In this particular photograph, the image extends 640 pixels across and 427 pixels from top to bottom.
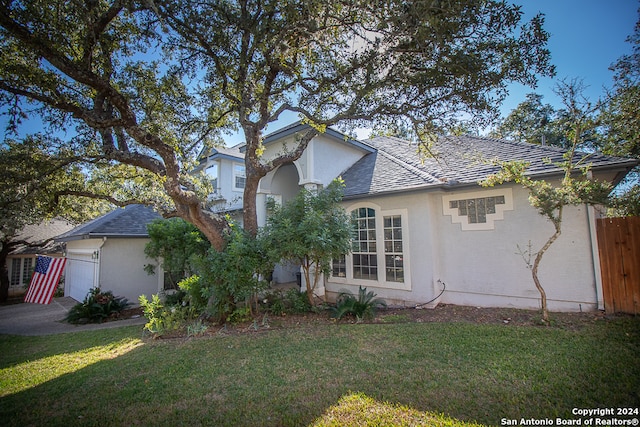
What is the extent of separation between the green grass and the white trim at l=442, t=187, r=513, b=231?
296cm

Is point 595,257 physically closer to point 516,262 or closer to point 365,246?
point 516,262

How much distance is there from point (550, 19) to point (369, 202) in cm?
633

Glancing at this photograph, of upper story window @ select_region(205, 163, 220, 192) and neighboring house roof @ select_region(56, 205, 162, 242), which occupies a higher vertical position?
upper story window @ select_region(205, 163, 220, 192)

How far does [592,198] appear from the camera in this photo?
5516mm

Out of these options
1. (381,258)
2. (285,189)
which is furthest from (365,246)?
(285,189)

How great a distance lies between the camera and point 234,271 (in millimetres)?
7203

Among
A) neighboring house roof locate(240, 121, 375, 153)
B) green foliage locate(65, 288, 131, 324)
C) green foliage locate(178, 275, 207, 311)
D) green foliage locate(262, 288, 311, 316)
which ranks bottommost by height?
green foliage locate(65, 288, 131, 324)

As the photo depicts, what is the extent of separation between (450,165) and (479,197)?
1696 mm

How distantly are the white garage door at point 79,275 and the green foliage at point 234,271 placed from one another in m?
8.39

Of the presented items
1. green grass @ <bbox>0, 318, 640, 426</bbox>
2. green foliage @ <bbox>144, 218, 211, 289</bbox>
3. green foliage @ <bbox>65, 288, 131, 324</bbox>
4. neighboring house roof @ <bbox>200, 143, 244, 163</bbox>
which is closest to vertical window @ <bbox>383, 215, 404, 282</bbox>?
green grass @ <bbox>0, 318, 640, 426</bbox>

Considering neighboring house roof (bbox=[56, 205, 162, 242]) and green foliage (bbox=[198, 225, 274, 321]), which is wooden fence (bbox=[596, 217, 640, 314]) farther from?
neighboring house roof (bbox=[56, 205, 162, 242])

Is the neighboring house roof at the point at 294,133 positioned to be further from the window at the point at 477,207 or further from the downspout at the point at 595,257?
the downspout at the point at 595,257

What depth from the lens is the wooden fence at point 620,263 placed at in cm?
627

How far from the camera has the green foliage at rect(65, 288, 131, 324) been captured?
34.6 feet
